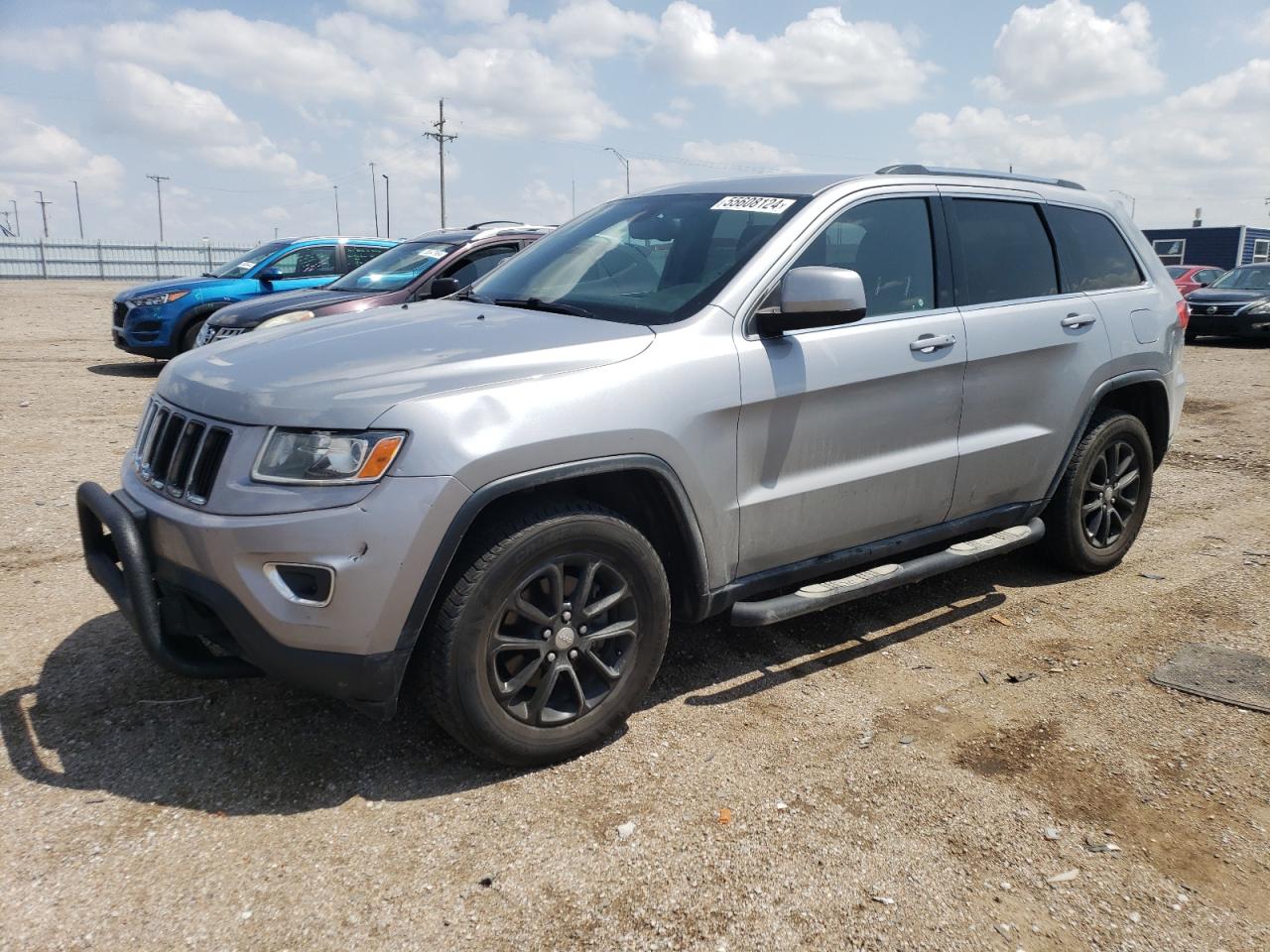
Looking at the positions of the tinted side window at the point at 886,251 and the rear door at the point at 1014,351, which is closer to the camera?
the tinted side window at the point at 886,251

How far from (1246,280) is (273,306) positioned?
17.2 metres

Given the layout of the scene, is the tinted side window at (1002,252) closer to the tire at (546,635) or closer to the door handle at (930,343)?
the door handle at (930,343)

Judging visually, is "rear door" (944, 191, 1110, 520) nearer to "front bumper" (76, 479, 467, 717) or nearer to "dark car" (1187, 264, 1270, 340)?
"front bumper" (76, 479, 467, 717)

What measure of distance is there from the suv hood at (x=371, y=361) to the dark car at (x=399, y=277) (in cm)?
546

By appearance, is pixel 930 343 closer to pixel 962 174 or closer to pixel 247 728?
pixel 962 174

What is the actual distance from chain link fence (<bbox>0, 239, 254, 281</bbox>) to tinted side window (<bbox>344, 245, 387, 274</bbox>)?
3789 cm

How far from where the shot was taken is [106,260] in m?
47.2

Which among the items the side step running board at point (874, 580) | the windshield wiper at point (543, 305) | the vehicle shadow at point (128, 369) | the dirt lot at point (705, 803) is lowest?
the dirt lot at point (705, 803)

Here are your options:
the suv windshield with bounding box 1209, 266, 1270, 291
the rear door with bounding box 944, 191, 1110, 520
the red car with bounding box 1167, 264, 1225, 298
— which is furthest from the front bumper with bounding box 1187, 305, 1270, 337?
the rear door with bounding box 944, 191, 1110, 520

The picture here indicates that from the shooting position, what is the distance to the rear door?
4.21m

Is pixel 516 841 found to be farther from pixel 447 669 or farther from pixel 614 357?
pixel 614 357

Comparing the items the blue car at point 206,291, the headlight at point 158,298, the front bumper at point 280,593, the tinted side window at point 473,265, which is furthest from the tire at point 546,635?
the headlight at point 158,298

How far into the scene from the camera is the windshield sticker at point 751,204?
381 cm

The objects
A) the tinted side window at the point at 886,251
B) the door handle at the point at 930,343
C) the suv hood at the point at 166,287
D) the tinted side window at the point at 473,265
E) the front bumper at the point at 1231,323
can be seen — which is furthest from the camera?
the front bumper at the point at 1231,323
